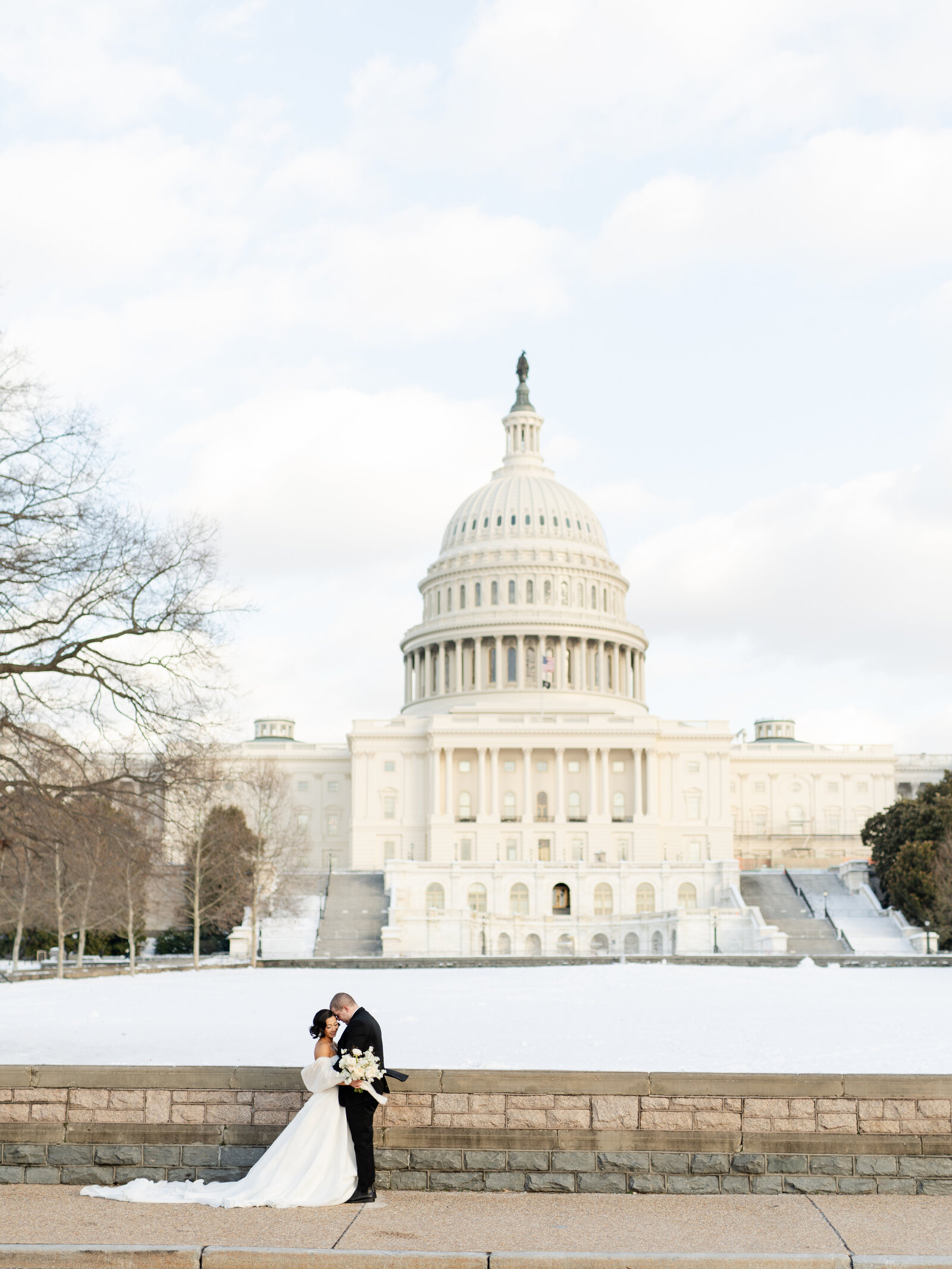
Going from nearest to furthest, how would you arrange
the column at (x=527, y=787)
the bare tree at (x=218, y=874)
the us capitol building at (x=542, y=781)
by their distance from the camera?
the bare tree at (x=218, y=874)
the us capitol building at (x=542, y=781)
the column at (x=527, y=787)

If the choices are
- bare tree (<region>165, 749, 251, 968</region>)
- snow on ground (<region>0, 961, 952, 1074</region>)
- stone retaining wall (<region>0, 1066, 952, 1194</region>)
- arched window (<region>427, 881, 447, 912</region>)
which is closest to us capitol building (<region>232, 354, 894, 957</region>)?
arched window (<region>427, 881, 447, 912</region>)

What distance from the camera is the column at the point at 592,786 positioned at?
11338cm

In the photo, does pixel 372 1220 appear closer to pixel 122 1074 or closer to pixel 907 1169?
pixel 122 1074

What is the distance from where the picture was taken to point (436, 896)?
91.1m

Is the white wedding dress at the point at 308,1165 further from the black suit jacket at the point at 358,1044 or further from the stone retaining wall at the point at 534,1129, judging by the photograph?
the stone retaining wall at the point at 534,1129

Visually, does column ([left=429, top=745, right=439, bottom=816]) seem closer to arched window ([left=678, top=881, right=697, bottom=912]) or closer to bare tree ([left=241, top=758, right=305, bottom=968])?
bare tree ([left=241, top=758, right=305, bottom=968])

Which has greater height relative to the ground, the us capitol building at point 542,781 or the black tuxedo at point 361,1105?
the us capitol building at point 542,781

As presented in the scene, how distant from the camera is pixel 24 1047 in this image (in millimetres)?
20828

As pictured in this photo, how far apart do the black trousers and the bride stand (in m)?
0.05

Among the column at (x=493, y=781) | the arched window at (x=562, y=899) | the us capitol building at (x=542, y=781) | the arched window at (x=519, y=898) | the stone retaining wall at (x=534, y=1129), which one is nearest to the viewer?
the stone retaining wall at (x=534, y=1129)

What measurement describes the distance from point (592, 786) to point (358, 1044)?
102060 millimetres

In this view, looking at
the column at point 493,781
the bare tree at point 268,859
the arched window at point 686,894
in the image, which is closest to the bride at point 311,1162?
the bare tree at point 268,859

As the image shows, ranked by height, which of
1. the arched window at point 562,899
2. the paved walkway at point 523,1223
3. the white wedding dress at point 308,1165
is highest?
the arched window at point 562,899

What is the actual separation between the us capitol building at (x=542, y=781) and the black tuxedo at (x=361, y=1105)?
63.9 meters
